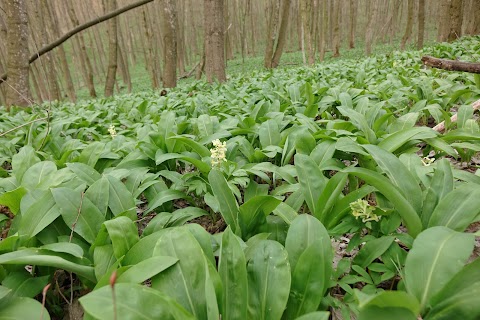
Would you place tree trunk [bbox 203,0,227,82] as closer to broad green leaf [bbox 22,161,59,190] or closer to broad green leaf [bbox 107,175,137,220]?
broad green leaf [bbox 22,161,59,190]

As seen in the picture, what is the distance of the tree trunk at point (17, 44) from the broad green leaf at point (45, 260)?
5.33 meters

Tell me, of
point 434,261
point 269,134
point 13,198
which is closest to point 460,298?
Answer: point 434,261

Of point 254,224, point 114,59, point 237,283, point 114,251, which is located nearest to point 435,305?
point 237,283

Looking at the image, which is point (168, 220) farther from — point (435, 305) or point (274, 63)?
point (274, 63)

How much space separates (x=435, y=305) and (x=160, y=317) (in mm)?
809

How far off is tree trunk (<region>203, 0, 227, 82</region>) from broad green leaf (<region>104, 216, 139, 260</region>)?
703cm

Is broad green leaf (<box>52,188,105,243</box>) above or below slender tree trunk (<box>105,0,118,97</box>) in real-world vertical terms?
below

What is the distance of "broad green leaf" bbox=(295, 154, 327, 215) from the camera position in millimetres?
1542

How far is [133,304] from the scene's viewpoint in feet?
3.00

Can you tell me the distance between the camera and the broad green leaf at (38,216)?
1.36 metres

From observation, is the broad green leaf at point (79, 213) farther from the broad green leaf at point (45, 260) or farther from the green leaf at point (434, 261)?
the green leaf at point (434, 261)

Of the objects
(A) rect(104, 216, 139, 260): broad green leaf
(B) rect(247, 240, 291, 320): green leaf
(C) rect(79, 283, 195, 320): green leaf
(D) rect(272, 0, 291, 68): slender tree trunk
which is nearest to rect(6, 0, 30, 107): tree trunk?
(A) rect(104, 216, 139, 260): broad green leaf

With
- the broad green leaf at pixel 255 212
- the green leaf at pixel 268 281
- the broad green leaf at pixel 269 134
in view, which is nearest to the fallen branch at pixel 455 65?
the broad green leaf at pixel 269 134

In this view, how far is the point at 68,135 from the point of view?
11.6 ft
